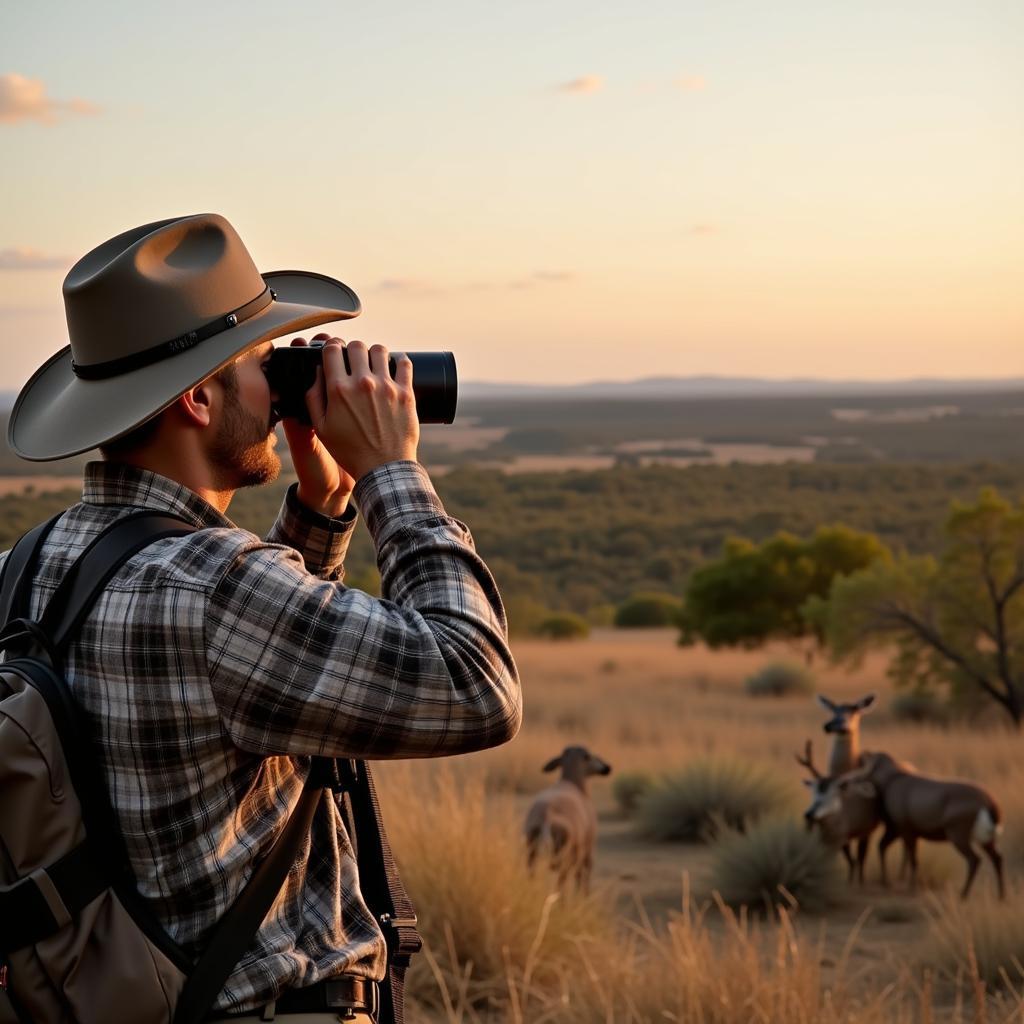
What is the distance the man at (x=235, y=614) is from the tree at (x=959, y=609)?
13282mm

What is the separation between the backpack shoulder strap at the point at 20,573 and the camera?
183 centimetres

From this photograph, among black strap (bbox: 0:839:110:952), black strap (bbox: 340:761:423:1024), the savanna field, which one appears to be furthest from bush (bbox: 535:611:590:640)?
black strap (bbox: 0:839:110:952)

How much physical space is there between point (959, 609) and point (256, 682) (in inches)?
561

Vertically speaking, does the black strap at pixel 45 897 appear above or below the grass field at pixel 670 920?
above

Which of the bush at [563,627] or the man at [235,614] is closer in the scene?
the man at [235,614]

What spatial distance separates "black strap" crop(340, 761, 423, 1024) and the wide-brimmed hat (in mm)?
613

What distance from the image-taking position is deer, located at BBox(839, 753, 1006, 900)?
682 cm

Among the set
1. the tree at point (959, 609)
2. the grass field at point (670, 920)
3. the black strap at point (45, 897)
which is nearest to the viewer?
the black strap at point (45, 897)

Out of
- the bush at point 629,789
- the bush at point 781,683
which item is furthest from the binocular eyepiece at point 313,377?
the bush at point 781,683

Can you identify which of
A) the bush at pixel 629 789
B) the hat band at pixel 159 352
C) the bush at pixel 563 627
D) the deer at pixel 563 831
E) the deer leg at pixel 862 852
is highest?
the hat band at pixel 159 352

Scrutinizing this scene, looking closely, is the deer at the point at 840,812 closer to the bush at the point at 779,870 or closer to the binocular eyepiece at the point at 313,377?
the bush at the point at 779,870

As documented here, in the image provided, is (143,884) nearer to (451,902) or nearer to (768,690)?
(451,902)

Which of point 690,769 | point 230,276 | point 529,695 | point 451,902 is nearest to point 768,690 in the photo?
point 529,695

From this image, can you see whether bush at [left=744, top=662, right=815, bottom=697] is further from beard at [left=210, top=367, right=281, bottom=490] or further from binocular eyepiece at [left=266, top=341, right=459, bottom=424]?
beard at [left=210, top=367, right=281, bottom=490]
